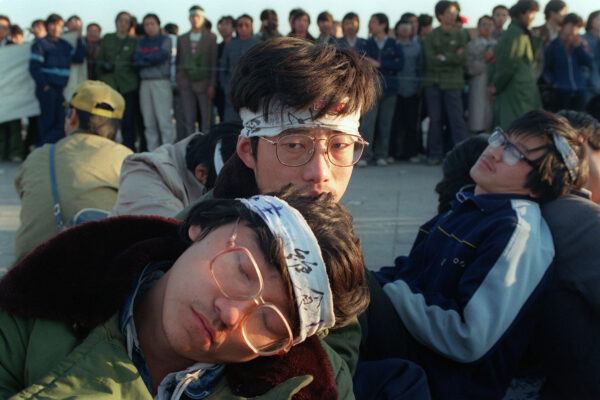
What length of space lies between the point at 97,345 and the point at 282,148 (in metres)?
0.88

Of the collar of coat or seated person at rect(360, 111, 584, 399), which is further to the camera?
seated person at rect(360, 111, 584, 399)

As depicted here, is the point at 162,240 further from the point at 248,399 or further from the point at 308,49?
the point at 308,49

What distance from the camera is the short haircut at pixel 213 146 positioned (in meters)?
2.93

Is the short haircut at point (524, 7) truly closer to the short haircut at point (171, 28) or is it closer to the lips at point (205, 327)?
the short haircut at point (171, 28)

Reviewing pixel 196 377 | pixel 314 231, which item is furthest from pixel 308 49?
pixel 196 377

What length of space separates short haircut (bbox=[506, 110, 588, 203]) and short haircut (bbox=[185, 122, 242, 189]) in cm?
129

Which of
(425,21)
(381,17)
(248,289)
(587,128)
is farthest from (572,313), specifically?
(425,21)

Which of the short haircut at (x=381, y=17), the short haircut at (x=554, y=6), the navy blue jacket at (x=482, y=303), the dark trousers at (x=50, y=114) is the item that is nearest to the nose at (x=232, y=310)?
the navy blue jacket at (x=482, y=303)

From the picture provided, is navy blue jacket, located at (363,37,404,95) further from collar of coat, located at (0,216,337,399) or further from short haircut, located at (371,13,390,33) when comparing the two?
collar of coat, located at (0,216,337,399)

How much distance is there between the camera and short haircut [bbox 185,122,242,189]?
2928 millimetres

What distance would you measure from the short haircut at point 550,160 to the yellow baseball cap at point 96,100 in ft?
8.63

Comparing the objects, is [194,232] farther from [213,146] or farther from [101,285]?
[213,146]

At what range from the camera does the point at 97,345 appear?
148 cm

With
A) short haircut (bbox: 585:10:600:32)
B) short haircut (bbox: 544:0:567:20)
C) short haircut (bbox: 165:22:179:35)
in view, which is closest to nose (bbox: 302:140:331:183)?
short haircut (bbox: 544:0:567:20)
